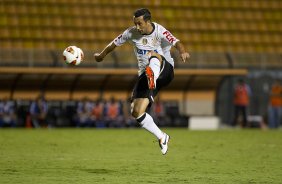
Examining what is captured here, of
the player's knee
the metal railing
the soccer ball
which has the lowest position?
the player's knee

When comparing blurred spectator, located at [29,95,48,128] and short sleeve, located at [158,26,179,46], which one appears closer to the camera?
short sleeve, located at [158,26,179,46]

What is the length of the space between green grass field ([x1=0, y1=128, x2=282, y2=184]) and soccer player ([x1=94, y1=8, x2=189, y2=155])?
2.20 feet

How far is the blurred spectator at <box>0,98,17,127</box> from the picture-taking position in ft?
73.2

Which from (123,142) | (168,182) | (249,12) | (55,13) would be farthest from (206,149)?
(249,12)

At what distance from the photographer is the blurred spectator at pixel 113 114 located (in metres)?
23.5

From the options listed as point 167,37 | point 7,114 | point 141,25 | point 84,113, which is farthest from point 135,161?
point 84,113

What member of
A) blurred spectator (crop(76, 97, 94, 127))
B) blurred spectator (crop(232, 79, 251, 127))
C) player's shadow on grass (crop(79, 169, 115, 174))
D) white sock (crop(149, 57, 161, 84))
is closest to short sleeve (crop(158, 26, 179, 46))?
white sock (crop(149, 57, 161, 84))

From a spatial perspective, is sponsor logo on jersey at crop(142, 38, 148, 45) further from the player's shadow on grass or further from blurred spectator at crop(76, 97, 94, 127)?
blurred spectator at crop(76, 97, 94, 127)

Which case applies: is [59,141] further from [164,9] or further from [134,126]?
[164,9]

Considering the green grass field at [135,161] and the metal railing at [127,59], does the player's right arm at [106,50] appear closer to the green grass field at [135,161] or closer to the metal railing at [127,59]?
the green grass field at [135,161]

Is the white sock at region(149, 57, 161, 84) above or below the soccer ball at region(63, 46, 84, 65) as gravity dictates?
below

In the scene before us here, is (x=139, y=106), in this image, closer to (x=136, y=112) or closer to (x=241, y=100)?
(x=136, y=112)

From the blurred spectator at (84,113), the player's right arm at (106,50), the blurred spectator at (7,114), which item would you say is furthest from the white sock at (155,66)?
the blurred spectator at (84,113)

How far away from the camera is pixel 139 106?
34.7ft
